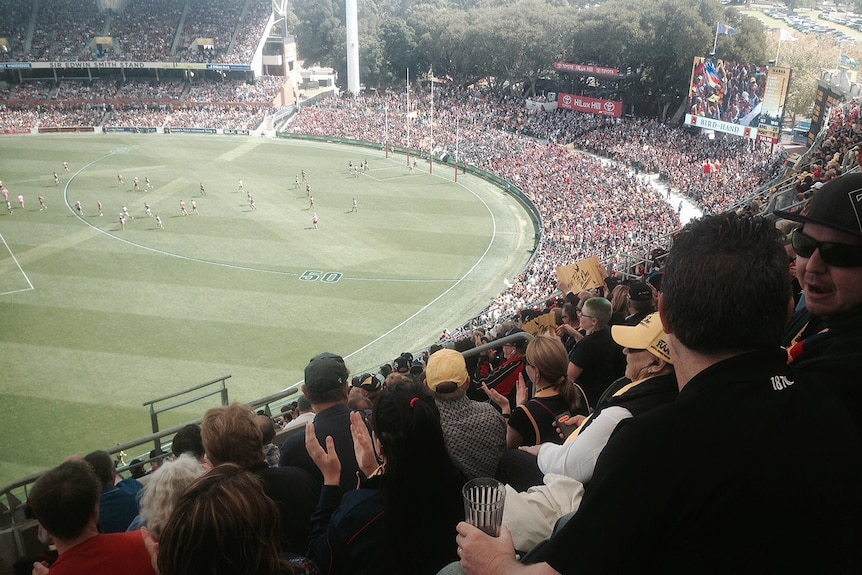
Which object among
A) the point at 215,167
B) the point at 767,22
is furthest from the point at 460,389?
the point at 767,22

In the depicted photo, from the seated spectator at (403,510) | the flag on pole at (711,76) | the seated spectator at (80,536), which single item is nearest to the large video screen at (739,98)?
the flag on pole at (711,76)

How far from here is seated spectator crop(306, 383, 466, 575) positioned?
3.18 meters

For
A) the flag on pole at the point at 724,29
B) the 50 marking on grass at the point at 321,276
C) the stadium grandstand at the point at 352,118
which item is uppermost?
the flag on pole at the point at 724,29

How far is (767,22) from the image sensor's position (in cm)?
6719

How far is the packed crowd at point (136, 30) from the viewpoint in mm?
71688

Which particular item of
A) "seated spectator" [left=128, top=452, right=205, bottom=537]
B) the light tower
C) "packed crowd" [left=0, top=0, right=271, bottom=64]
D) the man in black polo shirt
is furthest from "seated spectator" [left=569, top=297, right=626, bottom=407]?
"packed crowd" [left=0, top=0, right=271, bottom=64]

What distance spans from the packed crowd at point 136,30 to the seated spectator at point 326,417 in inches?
2909

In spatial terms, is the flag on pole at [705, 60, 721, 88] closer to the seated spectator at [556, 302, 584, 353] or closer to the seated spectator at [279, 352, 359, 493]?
the seated spectator at [556, 302, 584, 353]

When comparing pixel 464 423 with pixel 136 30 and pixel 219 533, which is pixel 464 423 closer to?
pixel 219 533

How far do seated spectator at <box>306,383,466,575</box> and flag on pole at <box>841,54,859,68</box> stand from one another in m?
58.0

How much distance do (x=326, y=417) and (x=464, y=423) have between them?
0.98 meters

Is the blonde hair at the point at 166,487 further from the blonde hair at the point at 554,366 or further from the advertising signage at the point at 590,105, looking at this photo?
the advertising signage at the point at 590,105

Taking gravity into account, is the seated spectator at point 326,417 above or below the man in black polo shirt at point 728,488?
below

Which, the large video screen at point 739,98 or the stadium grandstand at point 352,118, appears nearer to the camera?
the stadium grandstand at point 352,118
